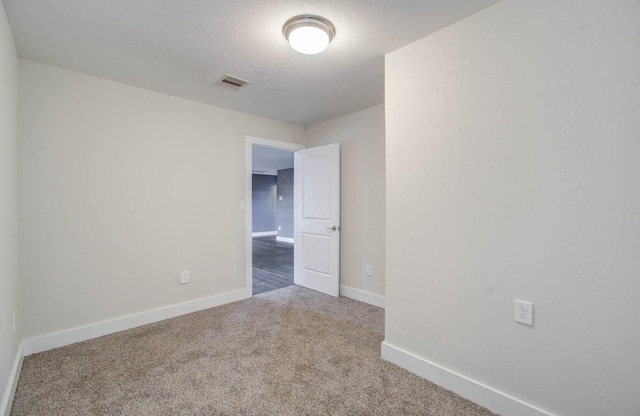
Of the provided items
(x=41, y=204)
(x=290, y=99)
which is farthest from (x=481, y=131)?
(x=41, y=204)

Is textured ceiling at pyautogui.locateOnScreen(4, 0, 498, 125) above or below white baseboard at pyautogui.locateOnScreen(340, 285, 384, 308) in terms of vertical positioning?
above

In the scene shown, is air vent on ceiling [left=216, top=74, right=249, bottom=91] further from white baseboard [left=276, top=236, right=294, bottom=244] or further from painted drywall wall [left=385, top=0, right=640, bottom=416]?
white baseboard [left=276, top=236, right=294, bottom=244]

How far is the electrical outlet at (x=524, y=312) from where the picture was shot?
1.42 meters

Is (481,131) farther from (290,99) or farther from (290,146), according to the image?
(290,146)

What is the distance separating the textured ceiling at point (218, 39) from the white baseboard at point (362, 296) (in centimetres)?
225

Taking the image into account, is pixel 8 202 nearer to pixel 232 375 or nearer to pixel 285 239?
pixel 232 375

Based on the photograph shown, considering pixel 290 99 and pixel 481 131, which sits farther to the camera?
pixel 290 99

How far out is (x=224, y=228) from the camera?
10.7ft

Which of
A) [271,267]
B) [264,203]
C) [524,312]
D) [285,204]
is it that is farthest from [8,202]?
[264,203]

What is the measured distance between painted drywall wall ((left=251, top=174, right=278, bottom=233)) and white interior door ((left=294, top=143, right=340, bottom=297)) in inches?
246

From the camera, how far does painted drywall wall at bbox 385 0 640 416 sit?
1.20 m

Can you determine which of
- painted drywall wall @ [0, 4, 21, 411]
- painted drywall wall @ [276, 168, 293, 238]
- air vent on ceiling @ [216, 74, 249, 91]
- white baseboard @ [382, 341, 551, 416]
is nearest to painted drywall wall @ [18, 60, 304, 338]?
painted drywall wall @ [0, 4, 21, 411]

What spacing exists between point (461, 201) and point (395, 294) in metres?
0.82

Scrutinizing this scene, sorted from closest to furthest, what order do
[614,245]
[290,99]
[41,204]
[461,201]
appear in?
[614,245] → [461,201] → [41,204] → [290,99]
